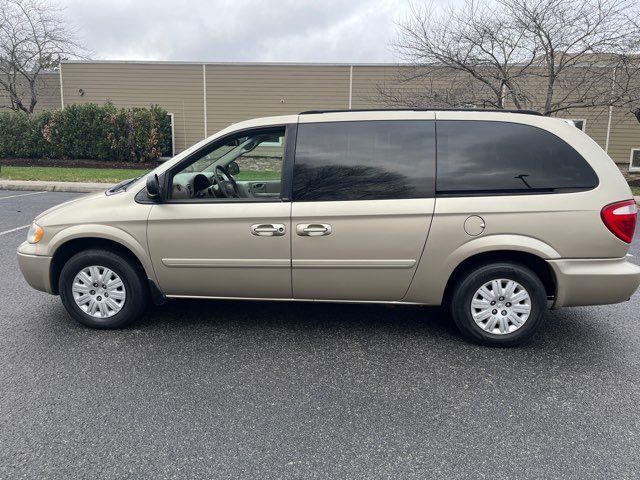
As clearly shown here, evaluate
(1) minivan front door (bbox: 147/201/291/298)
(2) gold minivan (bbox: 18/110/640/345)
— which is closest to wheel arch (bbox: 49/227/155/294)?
(2) gold minivan (bbox: 18/110/640/345)

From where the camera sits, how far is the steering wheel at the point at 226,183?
177 inches

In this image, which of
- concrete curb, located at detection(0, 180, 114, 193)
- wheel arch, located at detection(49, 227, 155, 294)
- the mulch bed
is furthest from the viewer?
the mulch bed

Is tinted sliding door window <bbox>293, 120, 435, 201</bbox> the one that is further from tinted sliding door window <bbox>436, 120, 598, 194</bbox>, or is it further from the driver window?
the driver window

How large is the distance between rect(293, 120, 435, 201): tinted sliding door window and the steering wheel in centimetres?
93

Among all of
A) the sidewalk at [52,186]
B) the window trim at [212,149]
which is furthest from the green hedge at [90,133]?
the window trim at [212,149]

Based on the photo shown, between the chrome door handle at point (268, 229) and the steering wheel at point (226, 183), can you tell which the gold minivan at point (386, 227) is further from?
the steering wheel at point (226, 183)

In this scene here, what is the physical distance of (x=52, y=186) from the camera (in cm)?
1370

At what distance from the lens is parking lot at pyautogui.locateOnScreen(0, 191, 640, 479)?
253 cm

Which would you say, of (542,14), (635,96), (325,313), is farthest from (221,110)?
(325,313)

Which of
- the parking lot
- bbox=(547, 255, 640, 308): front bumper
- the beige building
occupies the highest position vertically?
the beige building

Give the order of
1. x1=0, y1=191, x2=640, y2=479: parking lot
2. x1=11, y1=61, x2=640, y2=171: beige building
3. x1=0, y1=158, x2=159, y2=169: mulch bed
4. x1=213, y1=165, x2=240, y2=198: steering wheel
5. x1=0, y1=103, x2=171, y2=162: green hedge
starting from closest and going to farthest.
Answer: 1. x1=0, y1=191, x2=640, y2=479: parking lot
2. x1=213, y1=165, x2=240, y2=198: steering wheel
3. x1=0, y1=103, x2=171, y2=162: green hedge
4. x1=0, y1=158, x2=159, y2=169: mulch bed
5. x1=11, y1=61, x2=640, y2=171: beige building

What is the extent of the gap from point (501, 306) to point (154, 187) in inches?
113

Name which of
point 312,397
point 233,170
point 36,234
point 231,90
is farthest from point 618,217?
point 231,90

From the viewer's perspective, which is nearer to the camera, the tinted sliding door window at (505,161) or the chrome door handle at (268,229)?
the tinted sliding door window at (505,161)
